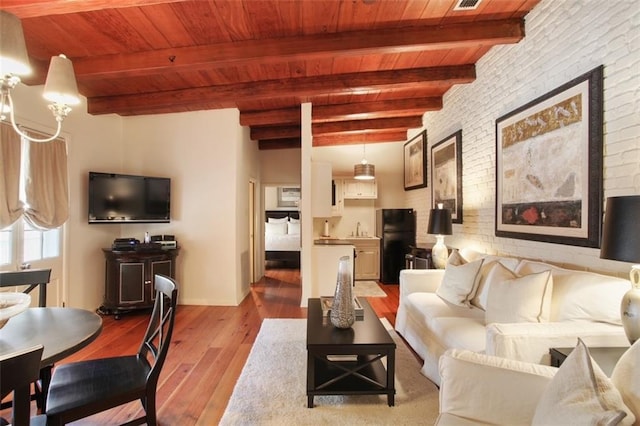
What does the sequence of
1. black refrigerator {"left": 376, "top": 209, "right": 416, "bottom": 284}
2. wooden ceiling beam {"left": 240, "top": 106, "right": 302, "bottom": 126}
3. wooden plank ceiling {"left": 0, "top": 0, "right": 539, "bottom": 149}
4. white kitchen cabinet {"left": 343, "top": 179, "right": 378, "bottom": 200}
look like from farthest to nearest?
white kitchen cabinet {"left": 343, "top": 179, "right": 378, "bottom": 200} < black refrigerator {"left": 376, "top": 209, "right": 416, "bottom": 284} < wooden ceiling beam {"left": 240, "top": 106, "right": 302, "bottom": 126} < wooden plank ceiling {"left": 0, "top": 0, "right": 539, "bottom": 149}

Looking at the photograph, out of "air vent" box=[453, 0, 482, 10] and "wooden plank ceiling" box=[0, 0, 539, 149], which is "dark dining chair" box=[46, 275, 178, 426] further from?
"air vent" box=[453, 0, 482, 10]

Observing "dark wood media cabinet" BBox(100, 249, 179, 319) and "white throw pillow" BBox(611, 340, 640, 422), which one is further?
"dark wood media cabinet" BBox(100, 249, 179, 319)

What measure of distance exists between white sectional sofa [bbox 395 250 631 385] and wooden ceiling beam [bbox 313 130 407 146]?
148 inches

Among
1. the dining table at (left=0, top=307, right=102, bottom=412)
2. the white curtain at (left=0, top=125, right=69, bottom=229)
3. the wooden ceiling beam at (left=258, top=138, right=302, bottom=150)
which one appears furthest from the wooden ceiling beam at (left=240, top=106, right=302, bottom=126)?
the dining table at (left=0, top=307, right=102, bottom=412)

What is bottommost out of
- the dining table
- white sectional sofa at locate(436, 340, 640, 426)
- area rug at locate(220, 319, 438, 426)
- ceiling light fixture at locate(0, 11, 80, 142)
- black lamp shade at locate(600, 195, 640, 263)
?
area rug at locate(220, 319, 438, 426)

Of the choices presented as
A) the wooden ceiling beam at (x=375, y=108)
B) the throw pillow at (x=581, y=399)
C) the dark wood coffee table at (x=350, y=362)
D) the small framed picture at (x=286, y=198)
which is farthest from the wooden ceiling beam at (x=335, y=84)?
the small framed picture at (x=286, y=198)

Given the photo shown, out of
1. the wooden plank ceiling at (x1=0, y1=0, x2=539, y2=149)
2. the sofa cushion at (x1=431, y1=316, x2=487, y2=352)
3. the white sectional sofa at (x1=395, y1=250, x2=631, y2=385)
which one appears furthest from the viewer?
the wooden plank ceiling at (x1=0, y1=0, x2=539, y2=149)

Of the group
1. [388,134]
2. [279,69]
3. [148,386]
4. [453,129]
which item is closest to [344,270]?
[148,386]

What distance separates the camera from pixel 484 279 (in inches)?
105

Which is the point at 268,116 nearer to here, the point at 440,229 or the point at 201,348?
the point at 440,229

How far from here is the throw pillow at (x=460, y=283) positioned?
8.60ft

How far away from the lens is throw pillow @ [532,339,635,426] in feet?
2.89

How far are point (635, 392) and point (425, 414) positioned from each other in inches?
48.1

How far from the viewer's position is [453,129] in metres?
4.14
